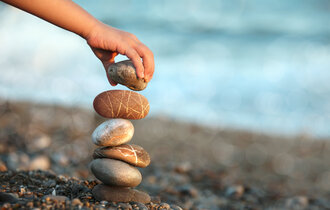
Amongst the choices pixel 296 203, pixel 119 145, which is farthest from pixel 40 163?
pixel 296 203

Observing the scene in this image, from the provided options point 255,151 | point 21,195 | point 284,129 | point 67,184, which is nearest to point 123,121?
point 67,184

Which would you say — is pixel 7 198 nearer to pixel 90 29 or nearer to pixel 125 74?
pixel 125 74

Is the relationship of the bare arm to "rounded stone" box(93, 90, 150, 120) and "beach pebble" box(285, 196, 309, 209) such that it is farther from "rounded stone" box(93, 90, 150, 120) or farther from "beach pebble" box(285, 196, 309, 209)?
"beach pebble" box(285, 196, 309, 209)

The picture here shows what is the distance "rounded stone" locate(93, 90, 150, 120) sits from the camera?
298 centimetres

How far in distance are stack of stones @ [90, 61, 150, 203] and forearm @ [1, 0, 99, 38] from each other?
1.41 feet

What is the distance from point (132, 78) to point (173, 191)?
90.2 inches

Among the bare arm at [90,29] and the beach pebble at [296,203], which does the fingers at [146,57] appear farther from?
the beach pebble at [296,203]

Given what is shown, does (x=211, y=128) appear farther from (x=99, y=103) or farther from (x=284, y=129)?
(x=99, y=103)

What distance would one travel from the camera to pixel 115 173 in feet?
9.34

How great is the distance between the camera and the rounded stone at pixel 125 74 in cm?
277

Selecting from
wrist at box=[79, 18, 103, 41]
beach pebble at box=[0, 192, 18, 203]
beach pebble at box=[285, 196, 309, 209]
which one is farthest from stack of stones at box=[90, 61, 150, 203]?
beach pebble at box=[285, 196, 309, 209]

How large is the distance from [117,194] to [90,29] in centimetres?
149

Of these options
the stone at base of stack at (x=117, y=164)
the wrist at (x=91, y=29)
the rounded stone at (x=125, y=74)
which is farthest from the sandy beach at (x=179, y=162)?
the wrist at (x=91, y=29)

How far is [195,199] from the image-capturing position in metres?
4.39
